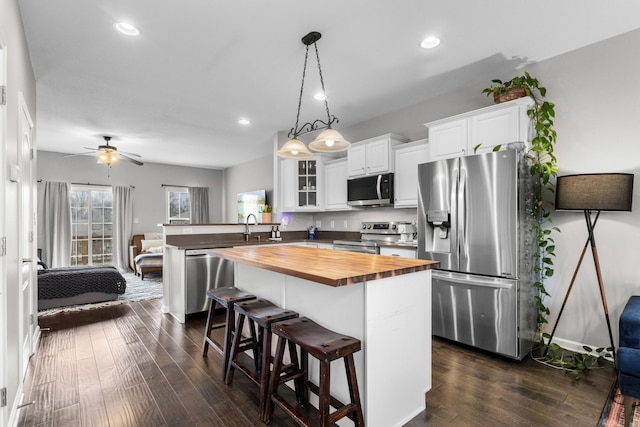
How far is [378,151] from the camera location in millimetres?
4340

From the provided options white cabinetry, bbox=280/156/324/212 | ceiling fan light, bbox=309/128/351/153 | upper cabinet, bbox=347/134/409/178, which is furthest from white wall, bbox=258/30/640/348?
white cabinetry, bbox=280/156/324/212

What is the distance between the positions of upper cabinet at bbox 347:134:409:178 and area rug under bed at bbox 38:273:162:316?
3.67m

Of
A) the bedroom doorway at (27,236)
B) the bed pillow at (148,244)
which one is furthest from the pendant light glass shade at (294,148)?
the bed pillow at (148,244)

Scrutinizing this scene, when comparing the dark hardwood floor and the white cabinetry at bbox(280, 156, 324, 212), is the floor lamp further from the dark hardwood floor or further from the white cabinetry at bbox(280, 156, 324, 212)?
the white cabinetry at bbox(280, 156, 324, 212)

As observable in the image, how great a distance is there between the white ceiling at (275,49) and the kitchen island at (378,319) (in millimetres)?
1842

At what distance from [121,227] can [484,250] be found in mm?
7872

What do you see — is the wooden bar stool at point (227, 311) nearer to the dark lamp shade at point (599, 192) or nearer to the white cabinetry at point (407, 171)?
the white cabinetry at point (407, 171)

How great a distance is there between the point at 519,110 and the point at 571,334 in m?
2.10

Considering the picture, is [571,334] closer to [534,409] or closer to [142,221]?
[534,409]

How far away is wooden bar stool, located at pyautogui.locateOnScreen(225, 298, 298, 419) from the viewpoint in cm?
199

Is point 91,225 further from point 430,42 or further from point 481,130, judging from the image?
point 481,130

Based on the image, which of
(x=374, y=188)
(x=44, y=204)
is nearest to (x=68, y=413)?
(x=374, y=188)

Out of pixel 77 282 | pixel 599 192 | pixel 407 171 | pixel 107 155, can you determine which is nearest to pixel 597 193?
pixel 599 192

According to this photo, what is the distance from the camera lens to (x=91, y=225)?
758 cm
